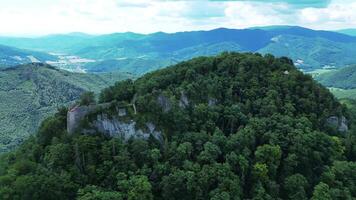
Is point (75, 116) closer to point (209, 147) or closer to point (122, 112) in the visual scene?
point (122, 112)

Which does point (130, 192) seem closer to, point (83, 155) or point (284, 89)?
point (83, 155)

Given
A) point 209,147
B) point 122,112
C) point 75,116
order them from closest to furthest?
point 209,147 → point 75,116 → point 122,112

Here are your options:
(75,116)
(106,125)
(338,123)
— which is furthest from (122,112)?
(338,123)

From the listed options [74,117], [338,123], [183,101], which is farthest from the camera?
[338,123]

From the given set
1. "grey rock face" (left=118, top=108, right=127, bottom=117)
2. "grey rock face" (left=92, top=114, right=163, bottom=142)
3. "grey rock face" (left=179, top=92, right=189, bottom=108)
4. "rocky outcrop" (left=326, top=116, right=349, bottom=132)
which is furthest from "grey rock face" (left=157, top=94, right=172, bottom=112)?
"rocky outcrop" (left=326, top=116, right=349, bottom=132)

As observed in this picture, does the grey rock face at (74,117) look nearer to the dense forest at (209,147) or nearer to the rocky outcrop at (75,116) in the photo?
the rocky outcrop at (75,116)

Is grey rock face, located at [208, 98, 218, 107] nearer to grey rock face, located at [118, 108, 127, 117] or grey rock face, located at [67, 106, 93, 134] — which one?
grey rock face, located at [118, 108, 127, 117]

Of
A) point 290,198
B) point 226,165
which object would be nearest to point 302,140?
point 290,198
